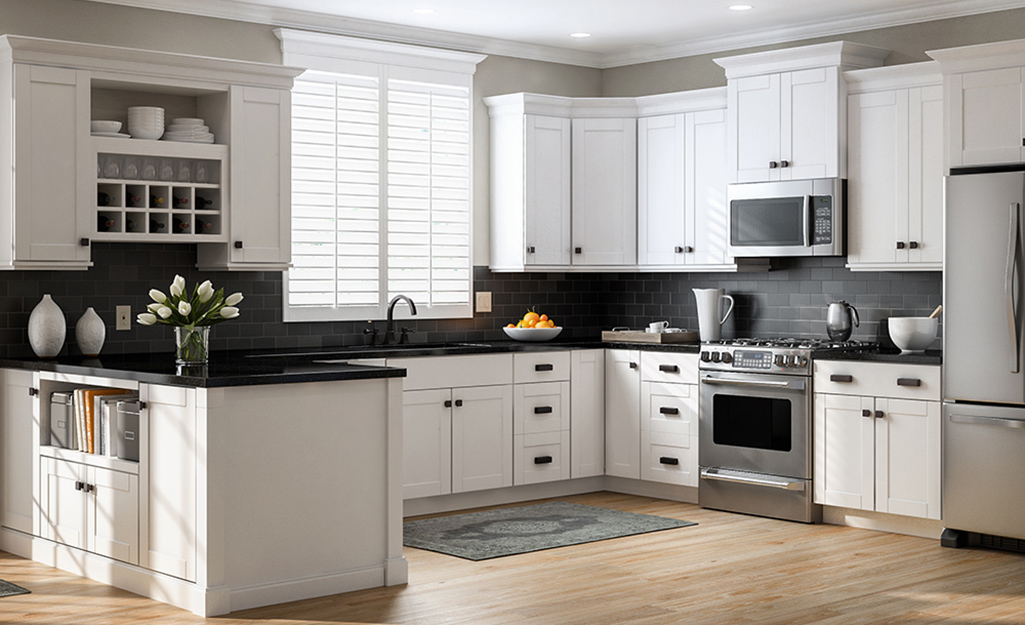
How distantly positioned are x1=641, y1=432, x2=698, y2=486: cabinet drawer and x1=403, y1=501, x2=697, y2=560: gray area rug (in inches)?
17.4

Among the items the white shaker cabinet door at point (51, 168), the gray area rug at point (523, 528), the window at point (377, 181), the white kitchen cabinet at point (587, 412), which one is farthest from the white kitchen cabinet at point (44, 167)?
the white kitchen cabinet at point (587, 412)

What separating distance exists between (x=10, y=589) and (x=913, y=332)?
14.0 feet

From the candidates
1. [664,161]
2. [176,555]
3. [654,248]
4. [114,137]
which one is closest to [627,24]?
[664,161]

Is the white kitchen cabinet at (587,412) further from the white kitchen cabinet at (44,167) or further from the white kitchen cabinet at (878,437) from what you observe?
the white kitchen cabinet at (44,167)

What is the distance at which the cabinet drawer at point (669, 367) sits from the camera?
679 cm

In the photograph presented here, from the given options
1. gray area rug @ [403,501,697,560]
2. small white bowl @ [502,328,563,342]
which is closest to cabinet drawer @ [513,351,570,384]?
small white bowl @ [502,328,563,342]

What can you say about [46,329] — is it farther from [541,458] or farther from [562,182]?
[562,182]

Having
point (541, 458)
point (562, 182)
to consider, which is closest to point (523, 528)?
point (541, 458)

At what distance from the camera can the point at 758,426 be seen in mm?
6492

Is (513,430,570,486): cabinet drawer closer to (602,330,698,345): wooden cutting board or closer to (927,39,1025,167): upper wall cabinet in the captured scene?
(602,330,698,345): wooden cutting board

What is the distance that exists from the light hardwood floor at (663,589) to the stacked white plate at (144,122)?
199 cm

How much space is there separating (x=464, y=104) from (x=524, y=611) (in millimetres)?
3651

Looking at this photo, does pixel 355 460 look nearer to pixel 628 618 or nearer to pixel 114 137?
pixel 628 618

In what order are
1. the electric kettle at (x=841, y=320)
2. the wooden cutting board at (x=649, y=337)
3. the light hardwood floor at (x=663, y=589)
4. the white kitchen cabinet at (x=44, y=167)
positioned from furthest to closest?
the wooden cutting board at (x=649, y=337), the electric kettle at (x=841, y=320), the white kitchen cabinet at (x=44, y=167), the light hardwood floor at (x=663, y=589)
